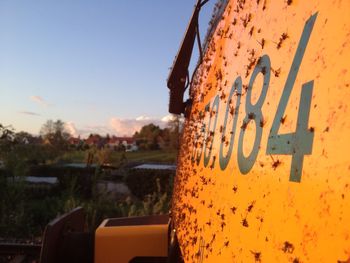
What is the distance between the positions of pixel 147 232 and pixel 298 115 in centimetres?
203

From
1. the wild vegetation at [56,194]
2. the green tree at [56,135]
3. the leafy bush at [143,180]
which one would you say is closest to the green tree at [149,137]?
the green tree at [56,135]

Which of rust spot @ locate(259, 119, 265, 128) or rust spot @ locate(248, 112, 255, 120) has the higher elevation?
rust spot @ locate(248, 112, 255, 120)

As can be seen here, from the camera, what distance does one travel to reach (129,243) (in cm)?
287

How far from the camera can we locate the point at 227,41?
2342 mm

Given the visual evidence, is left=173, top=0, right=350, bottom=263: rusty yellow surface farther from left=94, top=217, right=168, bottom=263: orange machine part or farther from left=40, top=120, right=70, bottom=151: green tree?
left=40, top=120, right=70, bottom=151: green tree

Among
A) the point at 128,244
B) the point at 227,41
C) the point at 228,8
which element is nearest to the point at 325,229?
the point at 227,41

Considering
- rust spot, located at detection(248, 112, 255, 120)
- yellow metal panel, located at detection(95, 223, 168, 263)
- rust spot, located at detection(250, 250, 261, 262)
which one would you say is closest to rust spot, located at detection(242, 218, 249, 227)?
rust spot, located at detection(250, 250, 261, 262)

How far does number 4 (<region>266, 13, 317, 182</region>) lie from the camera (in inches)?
40.2

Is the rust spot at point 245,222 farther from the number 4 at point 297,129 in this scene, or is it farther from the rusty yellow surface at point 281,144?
the number 4 at point 297,129

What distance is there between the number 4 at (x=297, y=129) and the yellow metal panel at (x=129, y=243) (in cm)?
181

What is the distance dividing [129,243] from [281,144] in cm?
193

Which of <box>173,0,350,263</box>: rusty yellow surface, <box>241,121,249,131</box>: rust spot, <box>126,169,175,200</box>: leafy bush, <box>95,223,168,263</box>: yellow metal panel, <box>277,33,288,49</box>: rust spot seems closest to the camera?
<box>173,0,350,263</box>: rusty yellow surface

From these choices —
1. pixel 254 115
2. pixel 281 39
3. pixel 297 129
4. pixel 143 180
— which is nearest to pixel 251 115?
pixel 254 115

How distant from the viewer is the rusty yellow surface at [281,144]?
2.89 ft
